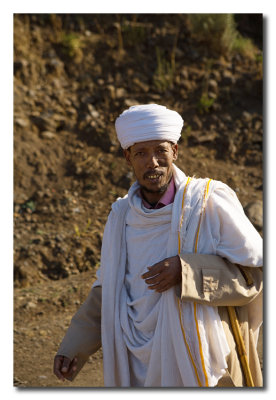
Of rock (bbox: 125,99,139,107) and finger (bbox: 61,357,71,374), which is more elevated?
rock (bbox: 125,99,139,107)

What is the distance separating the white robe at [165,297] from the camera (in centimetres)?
293

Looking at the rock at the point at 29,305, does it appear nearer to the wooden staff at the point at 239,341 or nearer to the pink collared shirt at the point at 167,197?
the pink collared shirt at the point at 167,197

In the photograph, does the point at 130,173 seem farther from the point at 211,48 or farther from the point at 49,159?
the point at 211,48

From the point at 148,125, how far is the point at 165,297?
0.88 meters

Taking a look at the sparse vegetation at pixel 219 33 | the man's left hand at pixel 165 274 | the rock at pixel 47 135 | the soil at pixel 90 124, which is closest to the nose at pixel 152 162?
the man's left hand at pixel 165 274

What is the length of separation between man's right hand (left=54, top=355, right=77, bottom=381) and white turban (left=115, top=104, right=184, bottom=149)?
1.21m

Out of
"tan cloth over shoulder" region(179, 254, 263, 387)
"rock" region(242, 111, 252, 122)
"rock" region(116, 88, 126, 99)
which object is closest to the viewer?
"tan cloth over shoulder" region(179, 254, 263, 387)

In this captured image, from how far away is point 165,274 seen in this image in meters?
2.92

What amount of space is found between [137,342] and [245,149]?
4.80 m

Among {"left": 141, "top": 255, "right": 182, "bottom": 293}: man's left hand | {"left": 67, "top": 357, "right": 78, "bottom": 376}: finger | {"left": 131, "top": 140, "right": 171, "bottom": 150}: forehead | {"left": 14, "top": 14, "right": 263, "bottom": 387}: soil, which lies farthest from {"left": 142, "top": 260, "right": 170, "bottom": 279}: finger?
{"left": 14, "top": 14, "right": 263, "bottom": 387}: soil

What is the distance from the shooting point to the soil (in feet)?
20.7

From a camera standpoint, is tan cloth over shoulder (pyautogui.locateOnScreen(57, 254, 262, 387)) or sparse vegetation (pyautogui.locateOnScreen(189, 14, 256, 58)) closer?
tan cloth over shoulder (pyautogui.locateOnScreen(57, 254, 262, 387))

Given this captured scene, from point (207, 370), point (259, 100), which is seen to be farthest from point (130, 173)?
point (207, 370)

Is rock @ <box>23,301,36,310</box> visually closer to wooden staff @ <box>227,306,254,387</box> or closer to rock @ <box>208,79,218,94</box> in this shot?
wooden staff @ <box>227,306,254,387</box>
